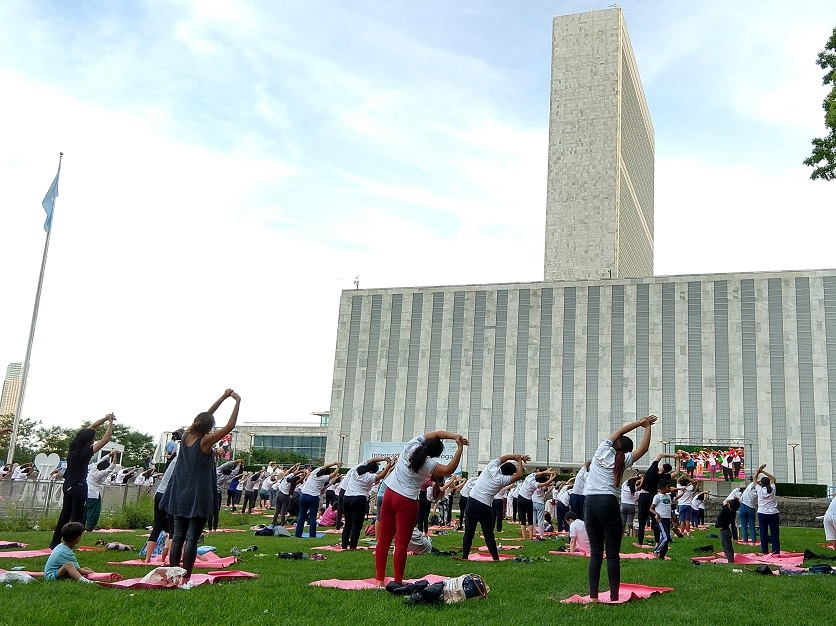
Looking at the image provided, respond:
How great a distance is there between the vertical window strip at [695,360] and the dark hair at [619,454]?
65.3 m

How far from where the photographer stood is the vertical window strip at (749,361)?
69250 mm

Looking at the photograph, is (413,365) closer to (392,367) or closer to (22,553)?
(392,367)

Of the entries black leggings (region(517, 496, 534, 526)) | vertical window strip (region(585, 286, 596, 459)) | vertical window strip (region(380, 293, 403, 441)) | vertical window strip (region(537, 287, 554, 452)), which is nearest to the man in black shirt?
black leggings (region(517, 496, 534, 526))

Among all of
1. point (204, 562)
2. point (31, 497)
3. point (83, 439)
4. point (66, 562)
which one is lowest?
point (204, 562)

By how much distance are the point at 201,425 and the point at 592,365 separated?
226 ft

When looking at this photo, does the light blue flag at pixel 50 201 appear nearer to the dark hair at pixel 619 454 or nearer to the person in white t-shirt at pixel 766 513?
the person in white t-shirt at pixel 766 513

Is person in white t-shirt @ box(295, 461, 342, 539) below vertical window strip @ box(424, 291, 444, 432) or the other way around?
below

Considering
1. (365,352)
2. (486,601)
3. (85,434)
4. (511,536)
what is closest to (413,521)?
(486,601)

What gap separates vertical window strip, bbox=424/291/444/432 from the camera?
7875cm

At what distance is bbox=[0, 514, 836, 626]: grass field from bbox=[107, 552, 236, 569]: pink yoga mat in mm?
248

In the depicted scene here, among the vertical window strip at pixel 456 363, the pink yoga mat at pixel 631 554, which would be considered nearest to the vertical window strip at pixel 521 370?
the vertical window strip at pixel 456 363

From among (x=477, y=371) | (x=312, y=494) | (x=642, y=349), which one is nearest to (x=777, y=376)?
(x=642, y=349)

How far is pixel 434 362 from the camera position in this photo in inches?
3155

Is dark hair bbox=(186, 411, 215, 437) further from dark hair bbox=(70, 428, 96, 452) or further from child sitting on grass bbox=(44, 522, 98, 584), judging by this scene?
dark hair bbox=(70, 428, 96, 452)
